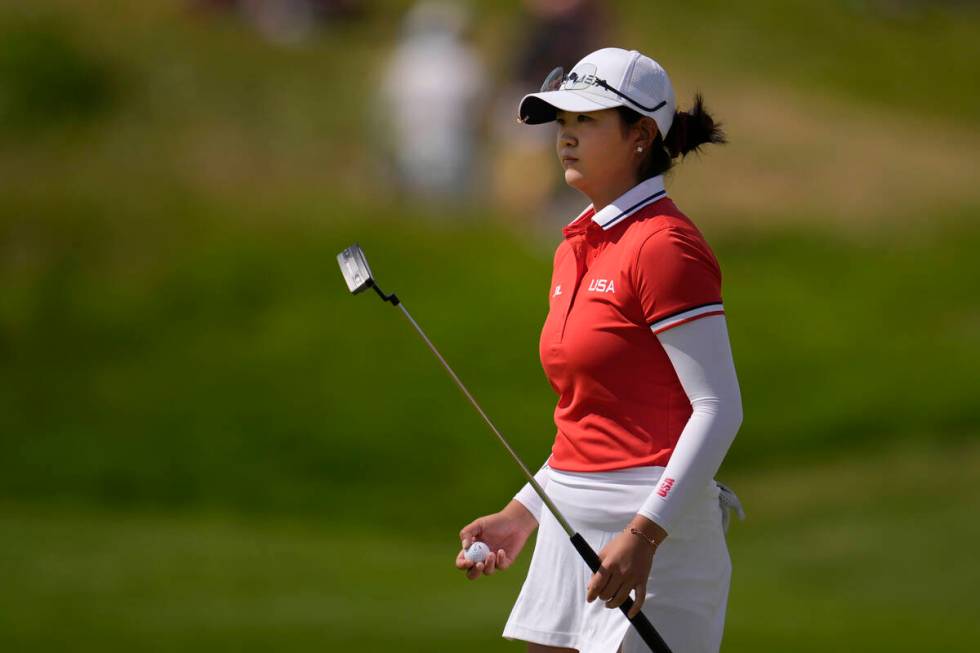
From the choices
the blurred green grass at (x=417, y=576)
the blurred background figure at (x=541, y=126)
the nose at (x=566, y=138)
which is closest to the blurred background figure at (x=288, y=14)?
the blurred background figure at (x=541, y=126)

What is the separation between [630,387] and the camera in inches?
156

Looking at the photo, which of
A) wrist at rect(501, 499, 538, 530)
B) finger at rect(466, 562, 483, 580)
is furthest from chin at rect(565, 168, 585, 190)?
finger at rect(466, 562, 483, 580)

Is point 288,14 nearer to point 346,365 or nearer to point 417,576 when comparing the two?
point 346,365

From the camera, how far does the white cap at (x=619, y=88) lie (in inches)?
159

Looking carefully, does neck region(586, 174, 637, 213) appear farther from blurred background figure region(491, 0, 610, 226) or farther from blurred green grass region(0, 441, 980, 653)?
blurred background figure region(491, 0, 610, 226)

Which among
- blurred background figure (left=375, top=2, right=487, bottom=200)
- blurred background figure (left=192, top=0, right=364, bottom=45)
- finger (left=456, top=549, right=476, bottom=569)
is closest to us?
finger (left=456, top=549, right=476, bottom=569)

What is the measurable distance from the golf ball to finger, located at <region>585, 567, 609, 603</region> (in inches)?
19.1

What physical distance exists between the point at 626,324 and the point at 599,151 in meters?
0.42

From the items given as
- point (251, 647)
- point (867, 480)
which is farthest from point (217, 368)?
point (251, 647)

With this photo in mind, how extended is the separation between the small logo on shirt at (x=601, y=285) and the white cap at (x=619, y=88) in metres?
0.37

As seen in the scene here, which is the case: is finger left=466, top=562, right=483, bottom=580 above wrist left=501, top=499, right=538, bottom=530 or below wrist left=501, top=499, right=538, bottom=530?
below

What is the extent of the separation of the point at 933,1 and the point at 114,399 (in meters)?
20.4

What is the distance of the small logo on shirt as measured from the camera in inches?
156

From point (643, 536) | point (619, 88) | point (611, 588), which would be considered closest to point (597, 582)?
point (611, 588)
